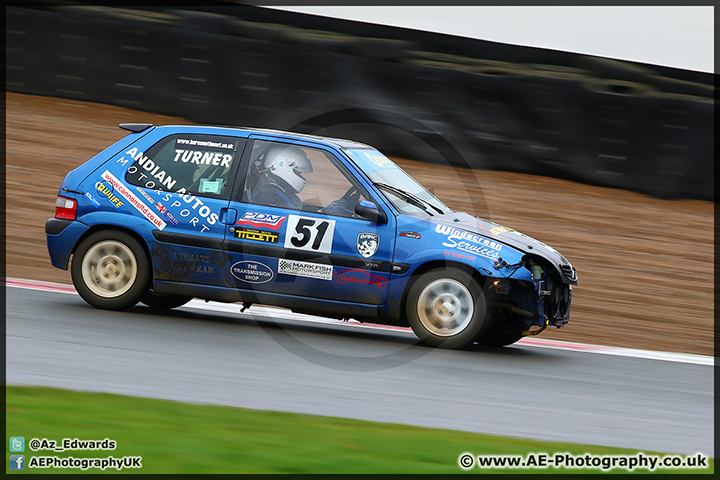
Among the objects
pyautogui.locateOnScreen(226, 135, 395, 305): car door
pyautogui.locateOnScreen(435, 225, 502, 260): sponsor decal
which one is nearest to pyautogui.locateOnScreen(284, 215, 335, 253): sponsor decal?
pyautogui.locateOnScreen(226, 135, 395, 305): car door

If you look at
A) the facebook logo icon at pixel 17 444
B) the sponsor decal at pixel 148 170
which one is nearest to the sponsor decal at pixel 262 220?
the sponsor decal at pixel 148 170

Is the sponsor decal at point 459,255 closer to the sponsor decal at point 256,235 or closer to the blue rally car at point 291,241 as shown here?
the blue rally car at point 291,241

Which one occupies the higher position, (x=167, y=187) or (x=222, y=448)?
(x=167, y=187)

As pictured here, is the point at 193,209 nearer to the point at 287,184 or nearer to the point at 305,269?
the point at 287,184

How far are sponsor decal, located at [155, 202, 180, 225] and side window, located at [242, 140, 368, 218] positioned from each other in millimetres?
641

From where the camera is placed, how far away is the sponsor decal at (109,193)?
7.65 meters

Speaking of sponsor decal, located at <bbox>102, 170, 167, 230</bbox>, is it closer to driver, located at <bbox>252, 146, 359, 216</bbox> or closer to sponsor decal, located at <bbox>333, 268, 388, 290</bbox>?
driver, located at <bbox>252, 146, 359, 216</bbox>

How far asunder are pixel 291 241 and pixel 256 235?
0.32 m

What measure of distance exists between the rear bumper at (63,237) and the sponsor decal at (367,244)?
8.10ft

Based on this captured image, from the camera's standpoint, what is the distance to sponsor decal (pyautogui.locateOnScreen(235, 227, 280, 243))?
7.33 m

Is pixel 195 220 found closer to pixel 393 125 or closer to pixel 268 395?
pixel 268 395

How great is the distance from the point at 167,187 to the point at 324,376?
2538mm

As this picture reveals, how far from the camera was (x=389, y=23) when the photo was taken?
553 inches

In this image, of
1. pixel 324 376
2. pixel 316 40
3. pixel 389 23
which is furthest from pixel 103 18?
pixel 324 376
